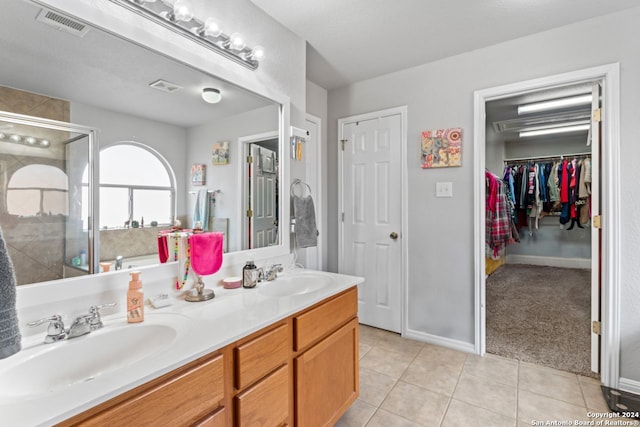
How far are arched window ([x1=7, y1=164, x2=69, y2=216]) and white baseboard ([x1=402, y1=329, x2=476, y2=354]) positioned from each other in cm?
261

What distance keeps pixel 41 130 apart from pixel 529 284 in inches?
214

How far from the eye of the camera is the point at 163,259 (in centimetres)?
138

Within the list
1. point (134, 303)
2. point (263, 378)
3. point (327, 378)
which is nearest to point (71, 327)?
point (134, 303)

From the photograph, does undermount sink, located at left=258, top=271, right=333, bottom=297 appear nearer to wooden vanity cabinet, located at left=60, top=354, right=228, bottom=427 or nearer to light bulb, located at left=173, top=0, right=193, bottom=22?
wooden vanity cabinet, located at left=60, top=354, right=228, bottom=427

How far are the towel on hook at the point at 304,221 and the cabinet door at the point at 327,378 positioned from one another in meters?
0.73

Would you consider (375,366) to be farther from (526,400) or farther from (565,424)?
(565,424)

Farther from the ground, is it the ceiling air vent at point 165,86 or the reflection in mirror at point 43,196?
the ceiling air vent at point 165,86

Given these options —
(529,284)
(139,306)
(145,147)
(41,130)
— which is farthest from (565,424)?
(529,284)

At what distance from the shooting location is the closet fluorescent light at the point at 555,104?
10.2 feet

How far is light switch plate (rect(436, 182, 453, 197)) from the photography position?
253cm

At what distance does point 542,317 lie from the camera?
3223mm

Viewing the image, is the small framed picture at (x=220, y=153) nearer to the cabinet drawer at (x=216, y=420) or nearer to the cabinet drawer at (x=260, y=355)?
the cabinet drawer at (x=260, y=355)

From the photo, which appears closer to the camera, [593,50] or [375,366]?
[593,50]

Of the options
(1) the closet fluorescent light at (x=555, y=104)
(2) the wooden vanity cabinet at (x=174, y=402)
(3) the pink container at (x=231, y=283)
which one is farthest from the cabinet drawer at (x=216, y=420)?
(1) the closet fluorescent light at (x=555, y=104)
